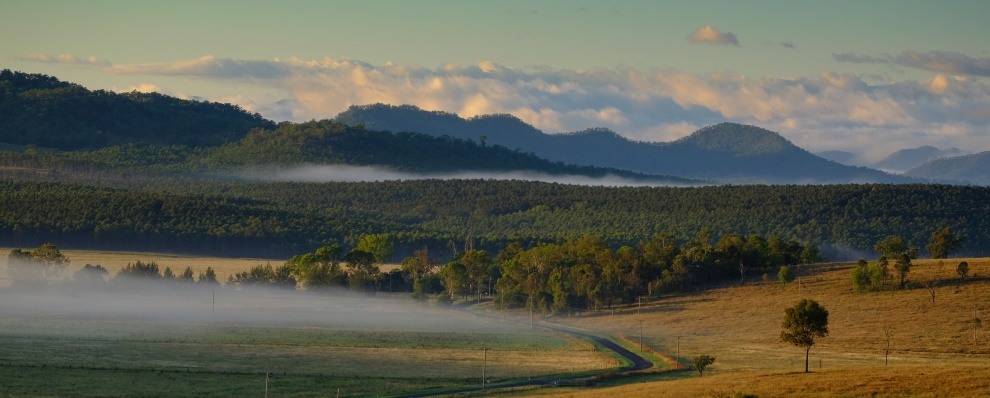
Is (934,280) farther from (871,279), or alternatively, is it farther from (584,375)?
(584,375)

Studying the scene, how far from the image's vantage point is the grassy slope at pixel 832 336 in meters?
90.6

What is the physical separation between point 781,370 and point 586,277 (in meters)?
78.1

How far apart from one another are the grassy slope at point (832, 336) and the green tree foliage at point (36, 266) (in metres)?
74.6

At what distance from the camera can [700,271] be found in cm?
18400

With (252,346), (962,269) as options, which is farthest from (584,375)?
(962,269)

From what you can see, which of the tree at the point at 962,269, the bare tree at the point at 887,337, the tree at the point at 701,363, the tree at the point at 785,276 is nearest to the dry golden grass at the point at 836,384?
the tree at the point at 701,363

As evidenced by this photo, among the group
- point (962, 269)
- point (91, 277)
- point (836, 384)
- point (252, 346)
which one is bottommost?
point (252, 346)

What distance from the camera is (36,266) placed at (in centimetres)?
19238

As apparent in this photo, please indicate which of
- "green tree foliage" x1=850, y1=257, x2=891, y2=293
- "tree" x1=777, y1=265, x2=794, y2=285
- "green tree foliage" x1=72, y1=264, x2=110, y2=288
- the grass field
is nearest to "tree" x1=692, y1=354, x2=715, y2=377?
the grass field

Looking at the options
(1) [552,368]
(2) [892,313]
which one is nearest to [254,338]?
(1) [552,368]

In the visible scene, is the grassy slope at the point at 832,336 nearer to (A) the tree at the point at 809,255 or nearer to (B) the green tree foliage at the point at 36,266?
(A) the tree at the point at 809,255

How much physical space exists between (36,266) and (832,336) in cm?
11133

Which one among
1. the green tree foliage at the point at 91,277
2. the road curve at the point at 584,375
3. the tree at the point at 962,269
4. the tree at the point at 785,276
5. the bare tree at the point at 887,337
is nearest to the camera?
the road curve at the point at 584,375

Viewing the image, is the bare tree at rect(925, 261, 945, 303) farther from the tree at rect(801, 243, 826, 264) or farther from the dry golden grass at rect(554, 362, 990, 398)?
the dry golden grass at rect(554, 362, 990, 398)
